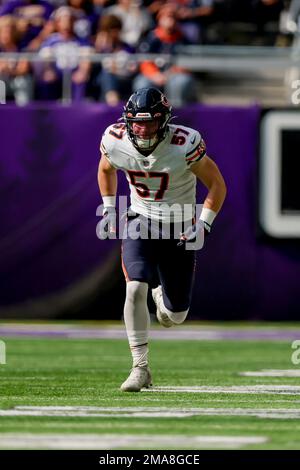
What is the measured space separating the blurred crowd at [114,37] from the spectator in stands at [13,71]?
1cm

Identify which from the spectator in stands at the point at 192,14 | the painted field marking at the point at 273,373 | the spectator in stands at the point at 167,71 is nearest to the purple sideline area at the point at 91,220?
the spectator in stands at the point at 167,71

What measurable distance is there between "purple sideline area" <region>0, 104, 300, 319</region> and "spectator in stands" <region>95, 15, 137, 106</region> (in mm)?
367

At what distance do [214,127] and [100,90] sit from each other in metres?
1.34

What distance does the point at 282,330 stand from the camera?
1226 cm

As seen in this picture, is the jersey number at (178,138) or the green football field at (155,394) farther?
the jersey number at (178,138)

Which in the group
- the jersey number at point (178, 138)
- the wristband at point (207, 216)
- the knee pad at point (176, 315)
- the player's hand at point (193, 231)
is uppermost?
the jersey number at point (178, 138)

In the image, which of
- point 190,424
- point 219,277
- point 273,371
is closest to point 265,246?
point 219,277

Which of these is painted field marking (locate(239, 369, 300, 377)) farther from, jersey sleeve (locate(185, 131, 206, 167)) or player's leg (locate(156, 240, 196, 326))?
jersey sleeve (locate(185, 131, 206, 167))

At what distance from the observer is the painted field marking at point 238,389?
23.5 ft

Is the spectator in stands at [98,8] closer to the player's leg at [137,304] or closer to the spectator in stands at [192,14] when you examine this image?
the spectator in stands at [192,14]

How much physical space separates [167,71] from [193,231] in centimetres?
588

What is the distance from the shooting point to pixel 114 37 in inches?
511

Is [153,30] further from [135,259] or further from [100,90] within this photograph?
[135,259]

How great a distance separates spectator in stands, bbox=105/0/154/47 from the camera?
13.8 m
